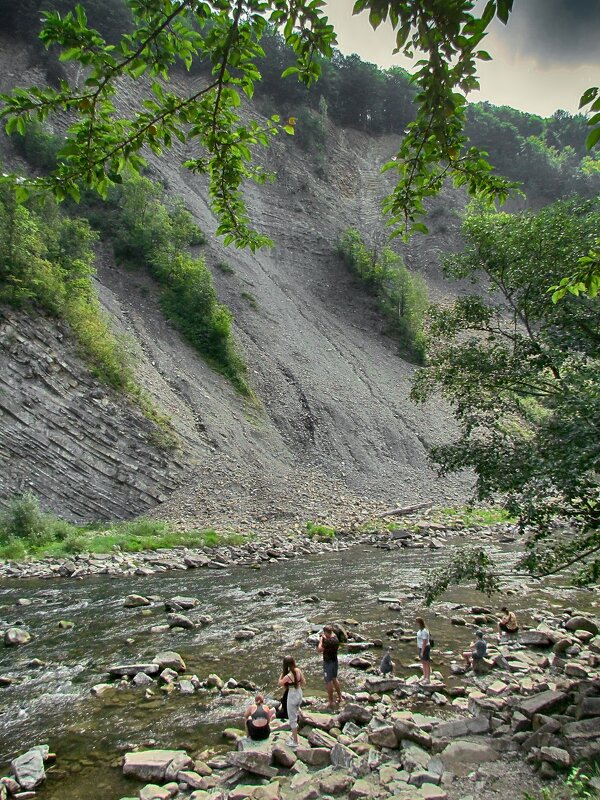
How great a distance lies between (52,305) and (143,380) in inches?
219

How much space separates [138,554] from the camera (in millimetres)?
17516

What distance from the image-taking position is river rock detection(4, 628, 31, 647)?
9.77 m

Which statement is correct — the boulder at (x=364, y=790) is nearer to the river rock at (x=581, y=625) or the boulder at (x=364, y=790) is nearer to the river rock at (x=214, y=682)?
the river rock at (x=214, y=682)

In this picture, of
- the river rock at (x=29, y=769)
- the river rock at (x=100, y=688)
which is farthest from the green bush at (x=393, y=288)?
the river rock at (x=29, y=769)

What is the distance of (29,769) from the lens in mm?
5672

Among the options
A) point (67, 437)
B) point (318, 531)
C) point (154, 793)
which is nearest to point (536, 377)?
point (154, 793)

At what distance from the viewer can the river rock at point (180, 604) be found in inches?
472

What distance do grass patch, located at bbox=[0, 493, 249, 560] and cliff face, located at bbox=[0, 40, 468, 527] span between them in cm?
98

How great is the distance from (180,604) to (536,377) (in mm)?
9512

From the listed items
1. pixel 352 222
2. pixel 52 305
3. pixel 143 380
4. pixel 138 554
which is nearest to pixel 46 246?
pixel 52 305

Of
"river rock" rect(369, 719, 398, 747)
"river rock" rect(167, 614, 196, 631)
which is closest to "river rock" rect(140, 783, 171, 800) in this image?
"river rock" rect(369, 719, 398, 747)

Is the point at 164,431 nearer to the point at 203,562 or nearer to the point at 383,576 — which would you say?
the point at 203,562

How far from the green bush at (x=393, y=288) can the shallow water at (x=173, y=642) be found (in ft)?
90.6

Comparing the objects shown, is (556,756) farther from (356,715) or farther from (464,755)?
(356,715)
